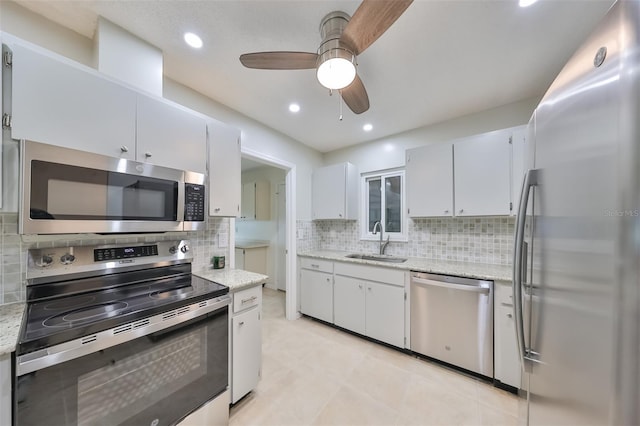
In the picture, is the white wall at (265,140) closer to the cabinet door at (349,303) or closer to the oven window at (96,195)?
the oven window at (96,195)

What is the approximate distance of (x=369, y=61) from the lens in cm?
166

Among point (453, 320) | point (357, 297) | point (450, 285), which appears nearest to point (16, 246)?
point (357, 297)

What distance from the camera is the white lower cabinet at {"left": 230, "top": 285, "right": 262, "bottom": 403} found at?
1.53 meters

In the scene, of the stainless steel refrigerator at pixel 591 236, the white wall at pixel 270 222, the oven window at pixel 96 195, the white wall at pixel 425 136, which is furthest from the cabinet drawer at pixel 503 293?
the white wall at pixel 270 222

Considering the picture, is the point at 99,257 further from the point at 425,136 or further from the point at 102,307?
the point at 425,136

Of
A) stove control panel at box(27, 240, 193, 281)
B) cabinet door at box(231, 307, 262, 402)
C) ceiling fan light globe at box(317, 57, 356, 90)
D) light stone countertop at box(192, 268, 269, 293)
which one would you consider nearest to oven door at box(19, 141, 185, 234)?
stove control panel at box(27, 240, 193, 281)

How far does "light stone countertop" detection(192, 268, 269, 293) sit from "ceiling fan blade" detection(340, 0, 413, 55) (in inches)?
63.1

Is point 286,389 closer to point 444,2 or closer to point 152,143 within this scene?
point 152,143

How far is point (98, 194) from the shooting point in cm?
118

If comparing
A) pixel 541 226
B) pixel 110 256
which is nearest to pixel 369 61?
pixel 541 226

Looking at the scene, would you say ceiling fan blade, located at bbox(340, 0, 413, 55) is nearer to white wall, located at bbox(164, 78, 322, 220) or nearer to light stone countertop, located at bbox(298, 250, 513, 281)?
white wall, located at bbox(164, 78, 322, 220)

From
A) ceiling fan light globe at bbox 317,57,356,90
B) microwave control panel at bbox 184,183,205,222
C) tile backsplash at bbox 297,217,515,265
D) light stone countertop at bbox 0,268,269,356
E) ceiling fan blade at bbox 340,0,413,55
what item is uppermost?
ceiling fan blade at bbox 340,0,413,55

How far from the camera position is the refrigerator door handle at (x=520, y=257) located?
886 millimetres

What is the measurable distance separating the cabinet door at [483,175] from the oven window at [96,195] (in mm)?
2518
